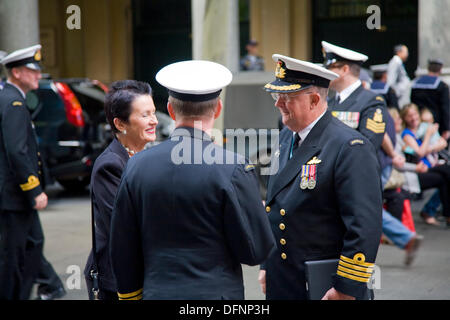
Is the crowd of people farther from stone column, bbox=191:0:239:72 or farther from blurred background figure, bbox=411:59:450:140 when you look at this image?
blurred background figure, bbox=411:59:450:140

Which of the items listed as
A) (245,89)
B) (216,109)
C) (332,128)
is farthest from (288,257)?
(245,89)

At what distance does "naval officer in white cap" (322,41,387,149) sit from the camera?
5.46 meters

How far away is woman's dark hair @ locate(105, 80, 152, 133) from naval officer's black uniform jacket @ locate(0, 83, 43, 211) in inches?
72.8

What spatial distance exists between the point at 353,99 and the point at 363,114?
0.15 m

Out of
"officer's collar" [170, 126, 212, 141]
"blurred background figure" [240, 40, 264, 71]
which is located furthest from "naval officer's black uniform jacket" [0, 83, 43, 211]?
"blurred background figure" [240, 40, 264, 71]

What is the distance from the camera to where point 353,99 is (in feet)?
18.2

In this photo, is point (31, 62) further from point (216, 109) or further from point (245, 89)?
point (245, 89)

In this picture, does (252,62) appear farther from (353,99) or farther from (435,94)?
(353,99)

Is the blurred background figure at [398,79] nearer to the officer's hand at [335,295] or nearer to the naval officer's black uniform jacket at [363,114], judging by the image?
the naval officer's black uniform jacket at [363,114]

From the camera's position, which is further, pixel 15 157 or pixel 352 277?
pixel 15 157

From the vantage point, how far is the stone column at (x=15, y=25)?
12438 mm

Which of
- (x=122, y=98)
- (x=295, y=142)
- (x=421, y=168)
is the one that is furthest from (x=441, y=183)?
(x=122, y=98)

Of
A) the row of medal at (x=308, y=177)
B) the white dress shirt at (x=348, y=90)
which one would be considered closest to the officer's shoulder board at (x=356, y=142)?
the row of medal at (x=308, y=177)

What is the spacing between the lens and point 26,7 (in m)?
12.6
